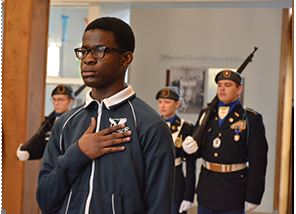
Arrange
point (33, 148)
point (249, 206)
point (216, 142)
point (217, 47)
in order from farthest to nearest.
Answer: point (217, 47) → point (33, 148) → point (216, 142) → point (249, 206)

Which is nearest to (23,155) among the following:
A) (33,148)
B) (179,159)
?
(33,148)

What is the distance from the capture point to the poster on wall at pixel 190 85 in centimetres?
519

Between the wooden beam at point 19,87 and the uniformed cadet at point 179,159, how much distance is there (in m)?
0.93

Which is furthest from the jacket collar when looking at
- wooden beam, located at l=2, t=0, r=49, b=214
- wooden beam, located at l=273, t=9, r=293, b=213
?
wooden beam, located at l=273, t=9, r=293, b=213

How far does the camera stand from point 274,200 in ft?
16.2

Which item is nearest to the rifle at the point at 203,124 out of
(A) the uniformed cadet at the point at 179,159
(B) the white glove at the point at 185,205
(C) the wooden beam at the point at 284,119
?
(A) the uniformed cadet at the point at 179,159

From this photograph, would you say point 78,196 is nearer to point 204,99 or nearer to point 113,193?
point 113,193

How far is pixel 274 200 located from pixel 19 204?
107 inches

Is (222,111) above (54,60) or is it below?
below

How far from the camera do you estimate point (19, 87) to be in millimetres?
3289

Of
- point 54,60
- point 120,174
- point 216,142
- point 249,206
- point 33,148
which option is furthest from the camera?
point 54,60

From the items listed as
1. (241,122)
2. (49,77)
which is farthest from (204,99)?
(241,122)

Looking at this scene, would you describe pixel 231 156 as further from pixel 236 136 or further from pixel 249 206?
pixel 249 206

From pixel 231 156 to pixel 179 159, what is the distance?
1.56 feet
